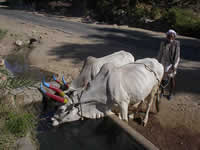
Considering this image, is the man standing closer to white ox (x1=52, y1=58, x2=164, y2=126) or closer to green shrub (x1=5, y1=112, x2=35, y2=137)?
white ox (x1=52, y1=58, x2=164, y2=126)

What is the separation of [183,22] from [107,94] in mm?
17067

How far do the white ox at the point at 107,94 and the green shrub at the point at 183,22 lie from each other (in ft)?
49.5

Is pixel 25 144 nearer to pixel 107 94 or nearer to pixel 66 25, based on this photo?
pixel 107 94

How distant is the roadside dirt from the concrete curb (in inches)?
27.6

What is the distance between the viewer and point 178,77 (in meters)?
8.03

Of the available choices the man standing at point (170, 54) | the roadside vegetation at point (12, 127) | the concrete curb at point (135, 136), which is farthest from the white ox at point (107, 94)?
the roadside vegetation at point (12, 127)

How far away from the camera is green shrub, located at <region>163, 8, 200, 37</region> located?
58.6 ft

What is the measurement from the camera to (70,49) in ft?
41.5

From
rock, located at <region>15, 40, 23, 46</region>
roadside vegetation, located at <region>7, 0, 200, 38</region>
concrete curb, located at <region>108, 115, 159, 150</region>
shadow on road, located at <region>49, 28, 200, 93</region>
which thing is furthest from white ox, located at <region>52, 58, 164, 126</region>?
roadside vegetation, located at <region>7, 0, 200, 38</region>

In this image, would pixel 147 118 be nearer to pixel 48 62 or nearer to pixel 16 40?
pixel 48 62

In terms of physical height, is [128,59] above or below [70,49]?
above

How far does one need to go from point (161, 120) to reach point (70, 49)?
8272 mm

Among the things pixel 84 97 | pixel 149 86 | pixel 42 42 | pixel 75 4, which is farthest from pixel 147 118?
pixel 75 4

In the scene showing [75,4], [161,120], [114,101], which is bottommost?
[161,120]
